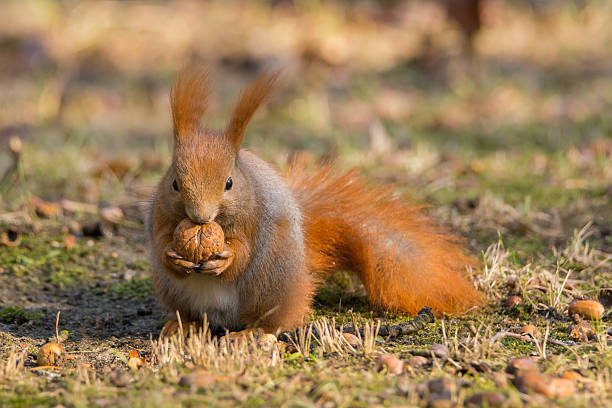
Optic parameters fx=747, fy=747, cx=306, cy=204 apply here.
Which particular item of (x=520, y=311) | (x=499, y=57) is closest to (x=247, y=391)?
(x=520, y=311)

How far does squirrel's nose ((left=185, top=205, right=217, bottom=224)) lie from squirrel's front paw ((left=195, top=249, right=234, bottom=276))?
0.37 ft

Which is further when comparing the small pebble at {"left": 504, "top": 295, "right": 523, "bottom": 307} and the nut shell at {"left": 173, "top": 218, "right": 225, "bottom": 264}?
the small pebble at {"left": 504, "top": 295, "right": 523, "bottom": 307}

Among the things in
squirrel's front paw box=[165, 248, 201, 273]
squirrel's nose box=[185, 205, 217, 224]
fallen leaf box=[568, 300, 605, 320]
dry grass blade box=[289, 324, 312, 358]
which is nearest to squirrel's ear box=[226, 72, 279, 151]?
squirrel's nose box=[185, 205, 217, 224]

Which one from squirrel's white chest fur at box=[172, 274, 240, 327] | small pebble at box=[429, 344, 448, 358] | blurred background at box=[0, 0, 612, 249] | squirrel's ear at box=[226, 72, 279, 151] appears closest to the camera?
small pebble at box=[429, 344, 448, 358]

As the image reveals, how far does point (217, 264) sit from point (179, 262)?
3.9 inches

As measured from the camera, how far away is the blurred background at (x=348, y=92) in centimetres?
355

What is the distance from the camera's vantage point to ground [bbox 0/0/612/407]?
1.66 meters

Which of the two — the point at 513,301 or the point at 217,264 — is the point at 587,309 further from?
the point at 217,264

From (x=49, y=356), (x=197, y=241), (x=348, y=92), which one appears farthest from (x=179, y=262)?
(x=348, y=92)

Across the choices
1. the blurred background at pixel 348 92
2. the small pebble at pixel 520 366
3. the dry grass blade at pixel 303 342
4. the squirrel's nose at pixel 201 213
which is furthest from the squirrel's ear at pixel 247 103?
the blurred background at pixel 348 92

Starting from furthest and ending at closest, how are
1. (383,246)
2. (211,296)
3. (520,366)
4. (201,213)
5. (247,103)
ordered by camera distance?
(383,246)
(211,296)
(247,103)
(201,213)
(520,366)

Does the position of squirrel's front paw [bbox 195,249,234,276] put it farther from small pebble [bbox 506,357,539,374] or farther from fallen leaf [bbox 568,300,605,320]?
fallen leaf [bbox 568,300,605,320]

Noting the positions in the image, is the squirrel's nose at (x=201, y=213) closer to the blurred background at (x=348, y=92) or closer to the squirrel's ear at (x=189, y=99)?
the squirrel's ear at (x=189, y=99)

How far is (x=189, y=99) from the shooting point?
6.72ft
